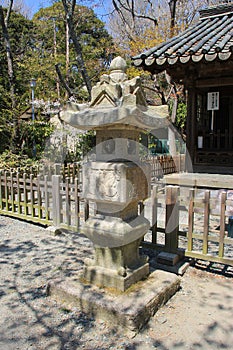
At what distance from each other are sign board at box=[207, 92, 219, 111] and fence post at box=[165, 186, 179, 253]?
4.14 meters

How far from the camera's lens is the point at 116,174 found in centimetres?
303

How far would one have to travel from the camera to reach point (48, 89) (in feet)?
56.2

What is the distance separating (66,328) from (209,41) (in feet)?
19.5

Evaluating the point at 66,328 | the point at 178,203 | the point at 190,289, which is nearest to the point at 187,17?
the point at 178,203

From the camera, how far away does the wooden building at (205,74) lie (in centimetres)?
579

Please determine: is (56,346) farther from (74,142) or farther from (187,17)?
(187,17)

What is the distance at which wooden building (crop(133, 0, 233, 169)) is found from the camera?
19.0ft

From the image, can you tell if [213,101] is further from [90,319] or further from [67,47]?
[67,47]

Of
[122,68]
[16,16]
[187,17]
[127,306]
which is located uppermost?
[16,16]

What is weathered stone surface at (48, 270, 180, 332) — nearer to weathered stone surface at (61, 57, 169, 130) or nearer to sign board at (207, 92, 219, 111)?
weathered stone surface at (61, 57, 169, 130)

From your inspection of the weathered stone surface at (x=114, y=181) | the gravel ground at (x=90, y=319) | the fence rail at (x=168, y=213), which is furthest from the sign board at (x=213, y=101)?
the weathered stone surface at (x=114, y=181)

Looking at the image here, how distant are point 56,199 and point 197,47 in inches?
162

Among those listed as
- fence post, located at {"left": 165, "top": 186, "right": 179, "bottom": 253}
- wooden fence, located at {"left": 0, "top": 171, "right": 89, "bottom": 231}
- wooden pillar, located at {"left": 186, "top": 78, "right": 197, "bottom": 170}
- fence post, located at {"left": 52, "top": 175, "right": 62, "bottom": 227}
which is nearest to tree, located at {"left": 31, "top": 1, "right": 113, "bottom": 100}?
wooden pillar, located at {"left": 186, "top": 78, "right": 197, "bottom": 170}

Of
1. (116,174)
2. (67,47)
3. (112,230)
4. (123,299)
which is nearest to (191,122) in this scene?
(116,174)
